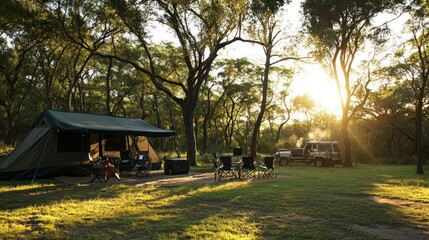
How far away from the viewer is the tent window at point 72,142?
12.0 metres

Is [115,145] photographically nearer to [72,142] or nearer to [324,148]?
[72,142]

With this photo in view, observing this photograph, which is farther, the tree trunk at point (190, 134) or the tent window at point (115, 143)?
the tree trunk at point (190, 134)

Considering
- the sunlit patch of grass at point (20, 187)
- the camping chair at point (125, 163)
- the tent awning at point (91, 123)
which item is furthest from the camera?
the camping chair at point (125, 163)

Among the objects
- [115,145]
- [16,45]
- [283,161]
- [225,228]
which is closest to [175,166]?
[115,145]

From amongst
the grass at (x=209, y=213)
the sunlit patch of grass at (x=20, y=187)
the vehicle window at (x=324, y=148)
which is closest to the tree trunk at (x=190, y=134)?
the vehicle window at (x=324, y=148)

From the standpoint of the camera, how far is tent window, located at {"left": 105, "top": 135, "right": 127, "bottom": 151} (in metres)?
13.6

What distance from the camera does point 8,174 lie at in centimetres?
1102

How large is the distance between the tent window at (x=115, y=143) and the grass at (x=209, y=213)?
4.54m

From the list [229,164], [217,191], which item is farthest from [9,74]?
[217,191]

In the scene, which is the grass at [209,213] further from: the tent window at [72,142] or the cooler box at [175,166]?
the cooler box at [175,166]

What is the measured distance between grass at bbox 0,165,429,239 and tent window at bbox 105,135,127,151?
14.9ft

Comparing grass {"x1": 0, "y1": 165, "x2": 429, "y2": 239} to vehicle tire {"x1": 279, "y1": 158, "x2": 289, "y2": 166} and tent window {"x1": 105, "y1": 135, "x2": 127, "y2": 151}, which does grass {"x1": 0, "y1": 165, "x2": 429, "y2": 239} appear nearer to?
tent window {"x1": 105, "y1": 135, "x2": 127, "y2": 151}

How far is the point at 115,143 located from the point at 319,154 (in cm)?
1308

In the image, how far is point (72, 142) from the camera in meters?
12.4
